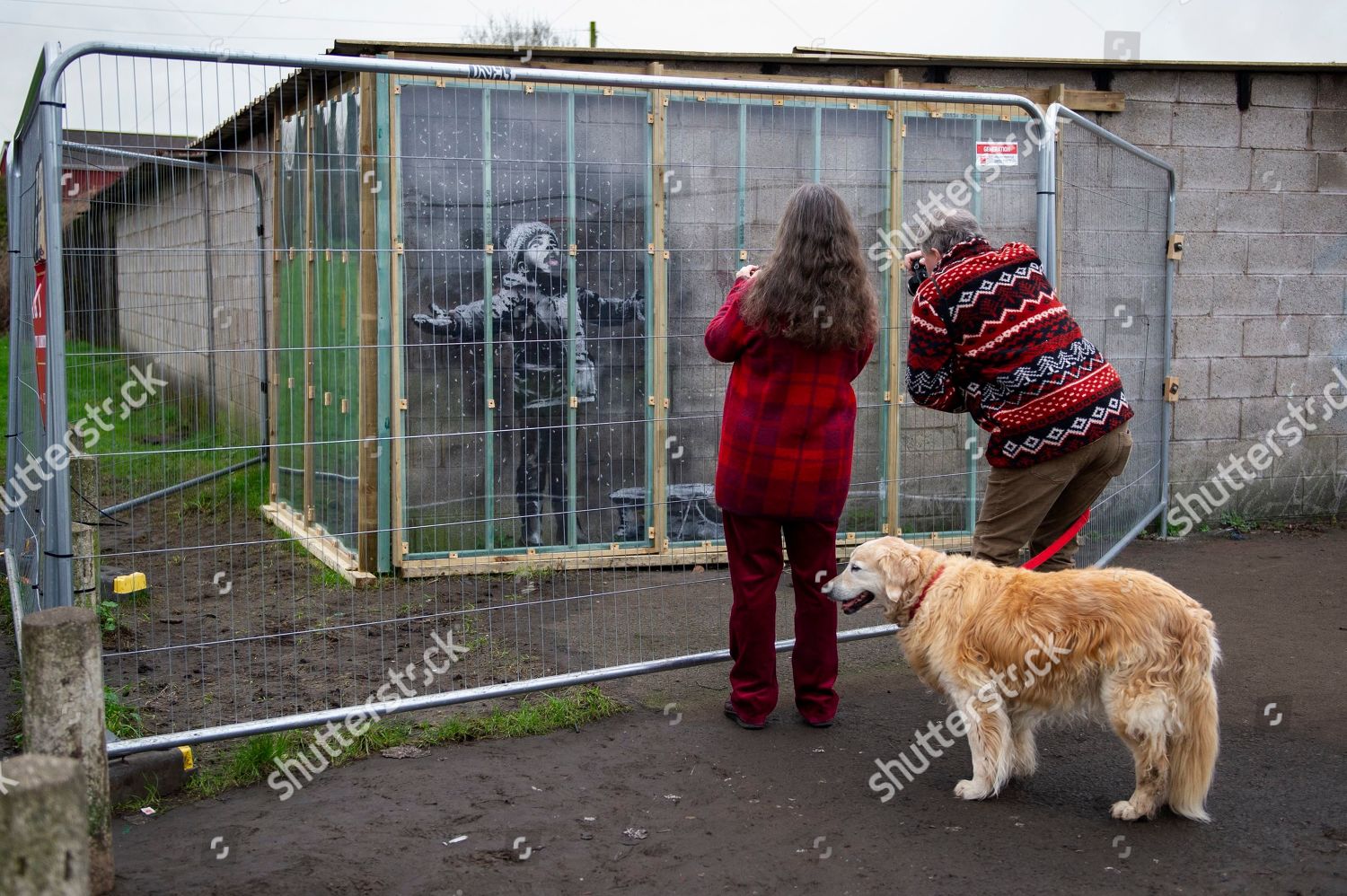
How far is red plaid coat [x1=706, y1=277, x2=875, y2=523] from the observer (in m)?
4.59

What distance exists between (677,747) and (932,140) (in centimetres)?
472

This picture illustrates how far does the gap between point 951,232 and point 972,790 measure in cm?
214

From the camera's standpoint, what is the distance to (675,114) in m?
7.34

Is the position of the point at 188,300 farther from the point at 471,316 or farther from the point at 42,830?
the point at 42,830

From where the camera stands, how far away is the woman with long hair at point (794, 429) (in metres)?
4.45

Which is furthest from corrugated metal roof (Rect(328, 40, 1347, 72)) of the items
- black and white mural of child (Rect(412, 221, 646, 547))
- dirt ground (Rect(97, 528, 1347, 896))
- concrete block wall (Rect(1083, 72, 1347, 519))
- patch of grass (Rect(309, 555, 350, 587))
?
dirt ground (Rect(97, 528, 1347, 896))

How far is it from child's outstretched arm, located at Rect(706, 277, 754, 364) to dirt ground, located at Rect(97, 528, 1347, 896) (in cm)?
155

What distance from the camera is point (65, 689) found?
10.9ft

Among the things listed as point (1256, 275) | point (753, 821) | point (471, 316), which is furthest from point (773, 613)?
point (1256, 275)

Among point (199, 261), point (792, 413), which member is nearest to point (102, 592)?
point (199, 261)

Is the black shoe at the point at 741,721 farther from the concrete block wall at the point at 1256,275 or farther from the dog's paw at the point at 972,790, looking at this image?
the concrete block wall at the point at 1256,275

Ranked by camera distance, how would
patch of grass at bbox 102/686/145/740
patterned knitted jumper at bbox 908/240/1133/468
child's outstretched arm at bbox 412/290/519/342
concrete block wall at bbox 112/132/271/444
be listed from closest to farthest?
patch of grass at bbox 102/686/145/740
patterned knitted jumper at bbox 908/240/1133/468
concrete block wall at bbox 112/132/271/444
child's outstretched arm at bbox 412/290/519/342

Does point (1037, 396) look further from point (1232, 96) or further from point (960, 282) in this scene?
point (1232, 96)

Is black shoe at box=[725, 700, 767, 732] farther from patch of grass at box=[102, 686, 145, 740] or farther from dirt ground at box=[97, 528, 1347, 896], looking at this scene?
patch of grass at box=[102, 686, 145, 740]
